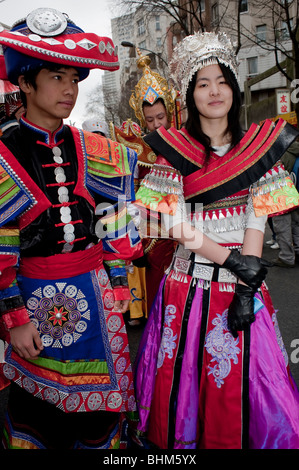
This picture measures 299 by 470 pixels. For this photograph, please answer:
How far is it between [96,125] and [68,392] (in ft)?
11.9

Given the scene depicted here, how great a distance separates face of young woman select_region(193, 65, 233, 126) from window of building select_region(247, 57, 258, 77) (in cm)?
2532

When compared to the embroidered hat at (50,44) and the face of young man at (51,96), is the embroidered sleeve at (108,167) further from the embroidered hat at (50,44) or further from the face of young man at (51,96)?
the embroidered hat at (50,44)

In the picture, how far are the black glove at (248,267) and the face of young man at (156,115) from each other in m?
2.07

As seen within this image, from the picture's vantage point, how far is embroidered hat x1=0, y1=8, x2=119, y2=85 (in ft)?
4.28

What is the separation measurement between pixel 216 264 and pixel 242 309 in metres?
0.26

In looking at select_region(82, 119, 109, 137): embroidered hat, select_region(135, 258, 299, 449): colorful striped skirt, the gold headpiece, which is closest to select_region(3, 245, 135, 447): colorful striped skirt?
select_region(135, 258, 299, 449): colorful striped skirt

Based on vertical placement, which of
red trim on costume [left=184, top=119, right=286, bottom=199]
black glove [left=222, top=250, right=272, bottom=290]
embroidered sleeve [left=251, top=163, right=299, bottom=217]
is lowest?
black glove [left=222, top=250, right=272, bottom=290]

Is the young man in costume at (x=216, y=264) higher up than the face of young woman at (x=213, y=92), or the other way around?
the face of young woman at (x=213, y=92)

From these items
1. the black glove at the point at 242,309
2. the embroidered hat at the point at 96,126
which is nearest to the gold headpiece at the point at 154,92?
the embroidered hat at the point at 96,126

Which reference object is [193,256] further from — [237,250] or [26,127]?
[26,127]

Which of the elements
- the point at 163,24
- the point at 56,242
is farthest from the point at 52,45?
the point at 163,24

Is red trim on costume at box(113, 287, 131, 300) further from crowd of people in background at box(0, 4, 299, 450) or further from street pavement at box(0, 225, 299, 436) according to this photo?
street pavement at box(0, 225, 299, 436)

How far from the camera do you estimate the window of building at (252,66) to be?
24000 millimetres

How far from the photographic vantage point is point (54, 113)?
148cm
